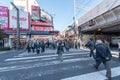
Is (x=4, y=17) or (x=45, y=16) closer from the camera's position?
(x=4, y=17)

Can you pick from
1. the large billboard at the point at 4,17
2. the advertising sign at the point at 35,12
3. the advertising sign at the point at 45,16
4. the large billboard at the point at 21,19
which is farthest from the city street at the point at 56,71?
the advertising sign at the point at 45,16

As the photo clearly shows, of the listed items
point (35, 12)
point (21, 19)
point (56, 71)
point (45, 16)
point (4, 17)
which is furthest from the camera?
point (45, 16)

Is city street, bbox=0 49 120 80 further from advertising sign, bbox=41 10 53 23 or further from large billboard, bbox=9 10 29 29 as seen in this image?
advertising sign, bbox=41 10 53 23

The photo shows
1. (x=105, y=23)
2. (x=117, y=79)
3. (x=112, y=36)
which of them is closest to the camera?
(x=117, y=79)

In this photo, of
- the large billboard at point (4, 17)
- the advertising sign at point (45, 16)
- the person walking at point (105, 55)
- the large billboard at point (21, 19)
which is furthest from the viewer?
the advertising sign at point (45, 16)

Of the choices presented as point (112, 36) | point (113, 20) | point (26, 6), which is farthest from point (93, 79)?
point (26, 6)

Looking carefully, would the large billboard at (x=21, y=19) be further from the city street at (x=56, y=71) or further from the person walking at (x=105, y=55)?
the person walking at (x=105, y=55)

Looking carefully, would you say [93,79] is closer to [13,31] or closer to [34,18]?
[13,31]

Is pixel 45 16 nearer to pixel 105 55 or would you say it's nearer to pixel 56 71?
pixel 56 71

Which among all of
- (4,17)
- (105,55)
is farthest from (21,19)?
(105,55)

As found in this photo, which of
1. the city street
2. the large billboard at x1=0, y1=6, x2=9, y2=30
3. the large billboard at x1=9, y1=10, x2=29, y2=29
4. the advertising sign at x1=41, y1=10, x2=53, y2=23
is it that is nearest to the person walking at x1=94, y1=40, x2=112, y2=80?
the city street

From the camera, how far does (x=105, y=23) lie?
78.8ft

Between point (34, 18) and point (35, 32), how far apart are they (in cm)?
1105

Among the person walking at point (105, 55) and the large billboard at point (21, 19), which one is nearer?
the person walking at point (105, 55)
